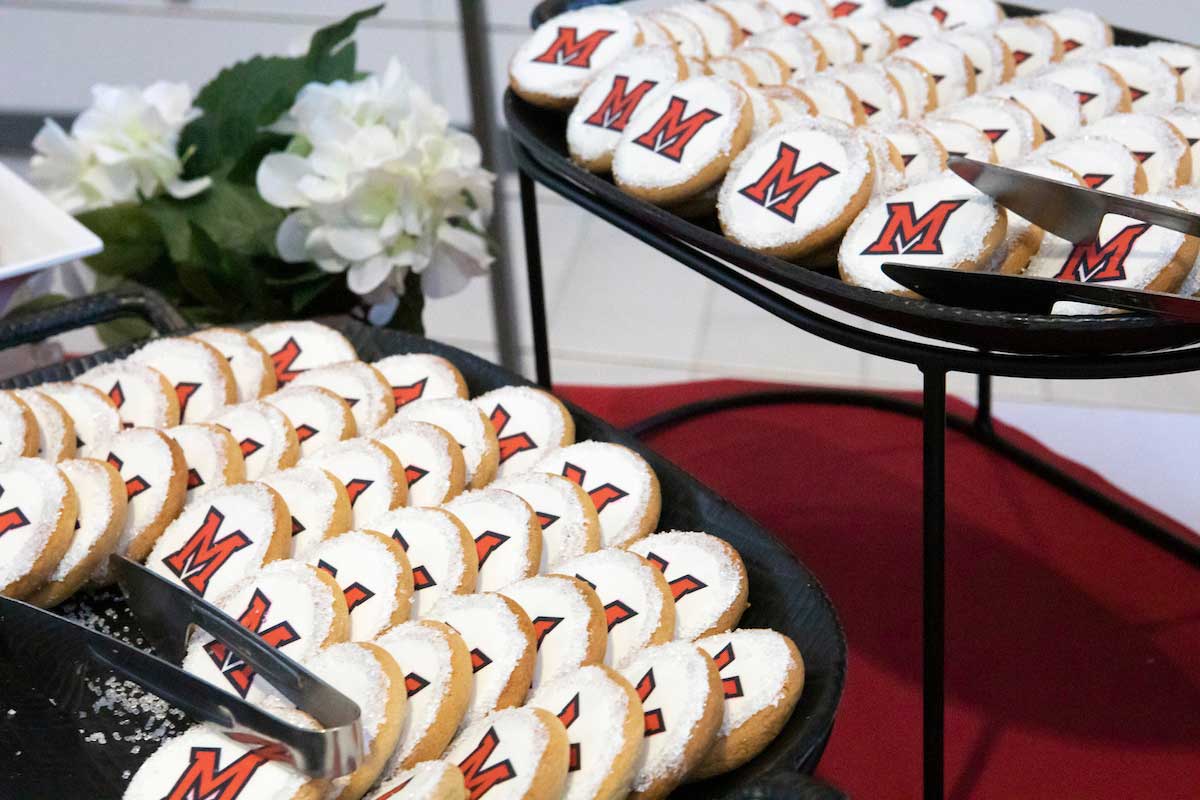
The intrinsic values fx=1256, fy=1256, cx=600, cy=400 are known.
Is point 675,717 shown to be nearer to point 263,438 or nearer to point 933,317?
point 933,317

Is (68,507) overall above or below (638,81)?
below

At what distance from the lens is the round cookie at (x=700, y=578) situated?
29.5 inches

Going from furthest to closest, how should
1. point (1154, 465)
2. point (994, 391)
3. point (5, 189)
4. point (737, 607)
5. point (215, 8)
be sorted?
point (215, 8)
point (994, 391)
point (1154, 465)
point (5, 189)
point (737, 607)

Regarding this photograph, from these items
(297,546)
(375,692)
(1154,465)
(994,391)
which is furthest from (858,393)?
(375,692)

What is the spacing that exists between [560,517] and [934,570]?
0.83 ft

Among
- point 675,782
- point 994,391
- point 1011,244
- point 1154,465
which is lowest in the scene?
point 994,391

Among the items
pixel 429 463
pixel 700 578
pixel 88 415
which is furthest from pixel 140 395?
pixel 700 578

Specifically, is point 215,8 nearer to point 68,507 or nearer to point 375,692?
point 68,507

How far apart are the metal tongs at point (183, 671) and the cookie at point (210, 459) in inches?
3.5

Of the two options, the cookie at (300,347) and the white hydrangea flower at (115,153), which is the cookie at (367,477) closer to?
the cookie at (300,347)

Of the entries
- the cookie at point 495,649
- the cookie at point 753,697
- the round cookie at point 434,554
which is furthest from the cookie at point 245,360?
the cookie at point 753,697

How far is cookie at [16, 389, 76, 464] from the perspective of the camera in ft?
2.96

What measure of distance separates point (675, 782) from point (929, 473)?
0.28 metres

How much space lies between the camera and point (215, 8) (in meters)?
3.24
